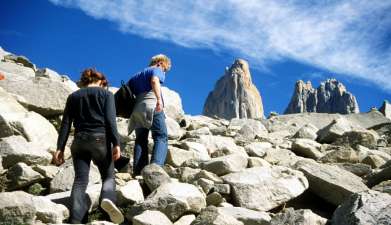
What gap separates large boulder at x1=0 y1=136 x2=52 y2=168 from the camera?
10.1 metres

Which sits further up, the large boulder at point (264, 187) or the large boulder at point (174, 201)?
the large boulder at point (264, 187)

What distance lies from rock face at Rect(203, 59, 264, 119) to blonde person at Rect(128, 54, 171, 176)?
142 meters

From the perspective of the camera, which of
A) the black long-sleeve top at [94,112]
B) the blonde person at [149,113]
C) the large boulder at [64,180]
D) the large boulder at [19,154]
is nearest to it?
the black long-sleeve top at [94,112]

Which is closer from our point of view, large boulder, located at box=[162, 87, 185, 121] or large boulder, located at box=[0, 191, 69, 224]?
large boulder, located at box=[0, 191, 69, 224]

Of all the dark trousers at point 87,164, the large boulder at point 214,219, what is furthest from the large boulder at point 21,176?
the large boulder at point 214,219

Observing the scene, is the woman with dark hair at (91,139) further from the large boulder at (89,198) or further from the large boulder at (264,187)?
the large boulder at (264,187)

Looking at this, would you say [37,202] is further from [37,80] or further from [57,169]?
[37,80]

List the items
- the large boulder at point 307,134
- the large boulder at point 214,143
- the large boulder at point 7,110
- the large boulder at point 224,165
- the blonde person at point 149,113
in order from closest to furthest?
the large boulder at point 224,165 → the blonde person at point 149,113 → the large boulder at point 7,110 → the large boulder at point 214,143 → the large boulder at point 307,134

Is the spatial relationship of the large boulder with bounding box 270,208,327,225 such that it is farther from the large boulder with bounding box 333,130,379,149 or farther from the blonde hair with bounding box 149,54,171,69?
the large boulder with bounding box 333,130,379,149

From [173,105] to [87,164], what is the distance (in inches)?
468

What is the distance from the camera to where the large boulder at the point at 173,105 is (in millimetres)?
19422

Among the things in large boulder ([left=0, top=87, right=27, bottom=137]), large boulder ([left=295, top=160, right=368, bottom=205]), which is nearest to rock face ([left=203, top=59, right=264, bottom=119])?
large boulder ([left=0, top=87, right=27, bottom=137])

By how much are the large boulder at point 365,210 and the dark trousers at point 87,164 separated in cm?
315

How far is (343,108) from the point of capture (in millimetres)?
145000
